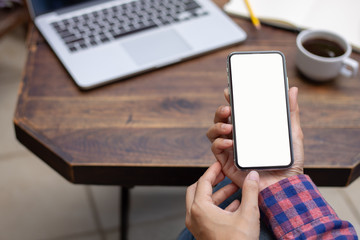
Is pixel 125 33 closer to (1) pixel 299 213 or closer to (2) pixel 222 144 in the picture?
(2) pixel 222 144

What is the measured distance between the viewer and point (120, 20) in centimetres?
93

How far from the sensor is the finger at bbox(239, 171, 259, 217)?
1.87 feet

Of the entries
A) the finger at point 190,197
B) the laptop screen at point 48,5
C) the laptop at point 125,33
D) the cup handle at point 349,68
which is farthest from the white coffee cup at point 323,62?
the laptop screen at point 48,5

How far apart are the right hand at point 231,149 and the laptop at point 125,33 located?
246 millimetres

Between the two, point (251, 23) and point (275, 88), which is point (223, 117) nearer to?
point (275, 88)

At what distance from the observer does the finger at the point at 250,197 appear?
57cm

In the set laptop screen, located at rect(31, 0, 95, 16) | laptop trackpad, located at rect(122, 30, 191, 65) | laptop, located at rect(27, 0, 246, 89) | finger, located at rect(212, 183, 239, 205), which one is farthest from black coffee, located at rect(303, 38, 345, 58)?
laptop screen, located at rect(31, 0, 95, 16)

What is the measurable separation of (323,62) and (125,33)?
0.40 m

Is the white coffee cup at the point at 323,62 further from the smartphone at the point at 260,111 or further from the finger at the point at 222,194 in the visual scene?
the finger at the point at 222,194

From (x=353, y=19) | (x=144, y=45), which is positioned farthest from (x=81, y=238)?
(x=353, y=19)

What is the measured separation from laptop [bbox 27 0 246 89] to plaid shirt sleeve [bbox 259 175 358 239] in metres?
0.36

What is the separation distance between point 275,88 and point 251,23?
0.37m

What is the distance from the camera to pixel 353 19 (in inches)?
39.1

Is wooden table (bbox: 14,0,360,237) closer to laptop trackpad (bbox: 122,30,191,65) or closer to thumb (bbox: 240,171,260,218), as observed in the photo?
laptop trackpad (bbox: 122,30,191,65)
